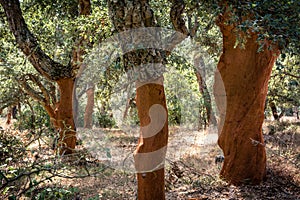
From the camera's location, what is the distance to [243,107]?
5.40 meters

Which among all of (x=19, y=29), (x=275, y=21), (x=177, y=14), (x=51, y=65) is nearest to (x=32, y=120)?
(x=51, y=65)

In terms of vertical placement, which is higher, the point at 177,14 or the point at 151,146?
the point at 177,14

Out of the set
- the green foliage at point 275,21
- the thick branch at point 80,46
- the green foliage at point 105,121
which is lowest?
the green foliage at point 105,121

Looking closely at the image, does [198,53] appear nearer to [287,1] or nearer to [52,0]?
[52,0]

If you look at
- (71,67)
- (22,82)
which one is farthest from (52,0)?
(22,82)

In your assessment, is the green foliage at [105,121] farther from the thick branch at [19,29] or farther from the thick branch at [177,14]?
the thick branch at [177,14]

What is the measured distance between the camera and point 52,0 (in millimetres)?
7918

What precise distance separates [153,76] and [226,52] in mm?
1967

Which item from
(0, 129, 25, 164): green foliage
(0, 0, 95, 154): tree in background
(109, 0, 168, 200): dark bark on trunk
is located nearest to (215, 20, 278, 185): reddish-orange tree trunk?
(109, 0, 168, 200): dark bark on trunk

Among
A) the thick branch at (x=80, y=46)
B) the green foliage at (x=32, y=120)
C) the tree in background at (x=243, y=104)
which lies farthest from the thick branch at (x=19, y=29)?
the tree in background at (x=243, y=104)

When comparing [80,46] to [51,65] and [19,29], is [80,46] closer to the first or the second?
[51,65]

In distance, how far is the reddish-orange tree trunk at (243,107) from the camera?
17.3 ft

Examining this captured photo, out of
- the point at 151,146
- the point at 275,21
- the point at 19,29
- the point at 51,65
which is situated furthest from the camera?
the point at 51,65

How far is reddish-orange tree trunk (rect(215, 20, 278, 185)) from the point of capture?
529 cm
